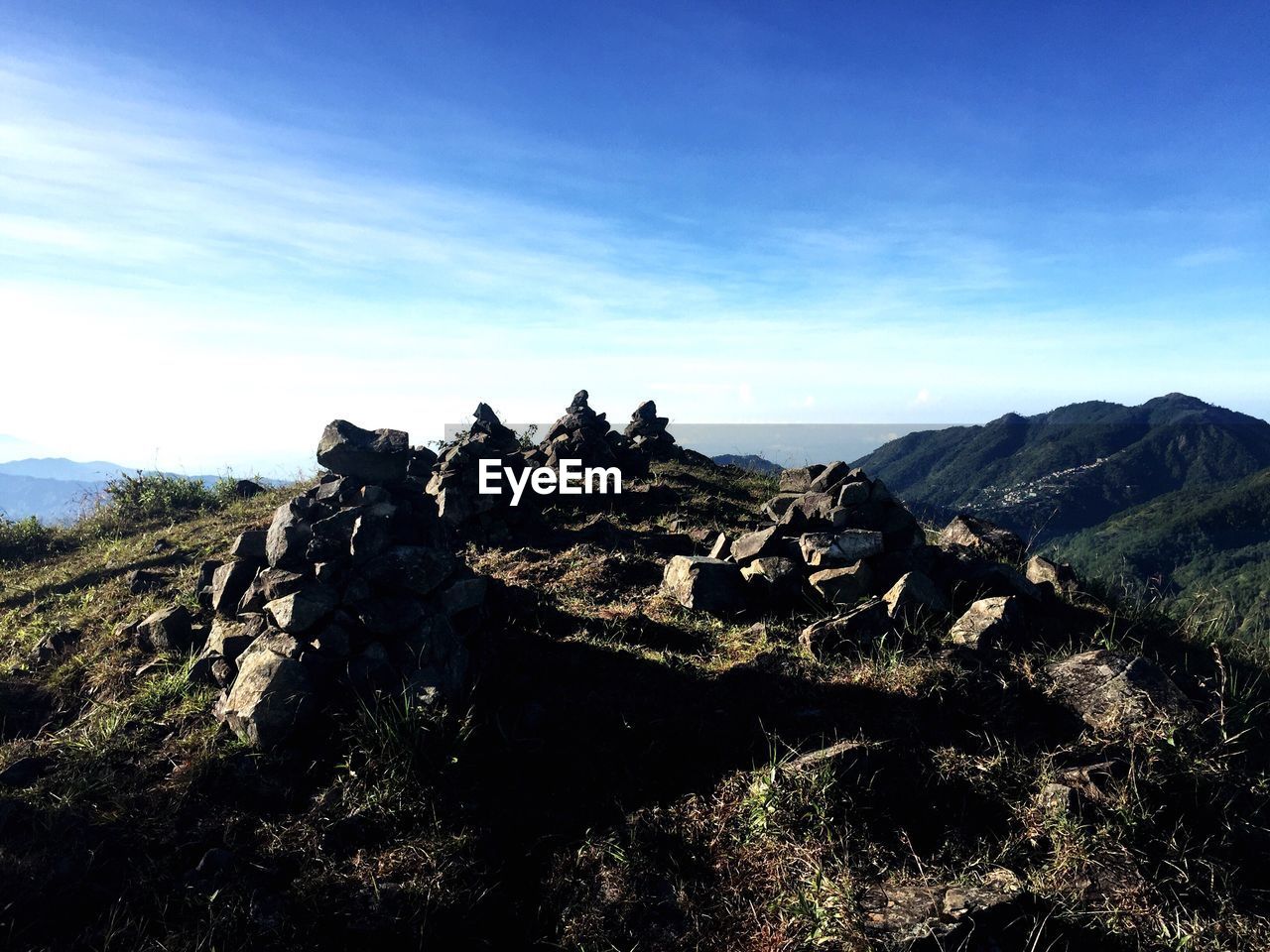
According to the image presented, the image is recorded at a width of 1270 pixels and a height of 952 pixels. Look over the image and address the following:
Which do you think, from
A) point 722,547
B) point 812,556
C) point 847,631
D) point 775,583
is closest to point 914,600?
point 847,631

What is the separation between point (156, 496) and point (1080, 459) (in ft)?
494

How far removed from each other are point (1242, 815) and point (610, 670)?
492cm

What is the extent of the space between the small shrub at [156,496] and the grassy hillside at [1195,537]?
74.3m

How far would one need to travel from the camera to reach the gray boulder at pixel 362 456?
8.34 metres

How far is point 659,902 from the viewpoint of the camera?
14.2ft

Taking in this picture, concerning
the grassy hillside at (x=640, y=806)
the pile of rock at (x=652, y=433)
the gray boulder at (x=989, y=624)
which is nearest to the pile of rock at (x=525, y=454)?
the pile of rock at (x=652, y=433)

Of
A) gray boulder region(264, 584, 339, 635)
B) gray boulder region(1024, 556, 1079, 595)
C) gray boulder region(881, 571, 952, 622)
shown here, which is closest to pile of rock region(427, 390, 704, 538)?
Result: gray boulder region(264, 584, 339, 635)

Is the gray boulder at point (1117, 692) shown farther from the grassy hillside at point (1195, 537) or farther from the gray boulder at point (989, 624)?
the grassy hillside at point (1195, 537)

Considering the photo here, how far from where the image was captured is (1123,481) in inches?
4648

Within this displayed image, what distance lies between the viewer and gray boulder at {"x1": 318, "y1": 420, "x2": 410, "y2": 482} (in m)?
8.34

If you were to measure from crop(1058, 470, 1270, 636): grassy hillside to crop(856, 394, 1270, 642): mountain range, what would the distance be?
174mm

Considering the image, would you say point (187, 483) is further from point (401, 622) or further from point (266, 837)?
point (266, 837)

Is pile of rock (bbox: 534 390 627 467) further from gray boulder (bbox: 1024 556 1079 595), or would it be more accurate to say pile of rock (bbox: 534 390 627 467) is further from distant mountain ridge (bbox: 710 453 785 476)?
gray boulder (bbox: 1024 556 1079 595)

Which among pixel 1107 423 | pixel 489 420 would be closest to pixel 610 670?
pixel 489 420
